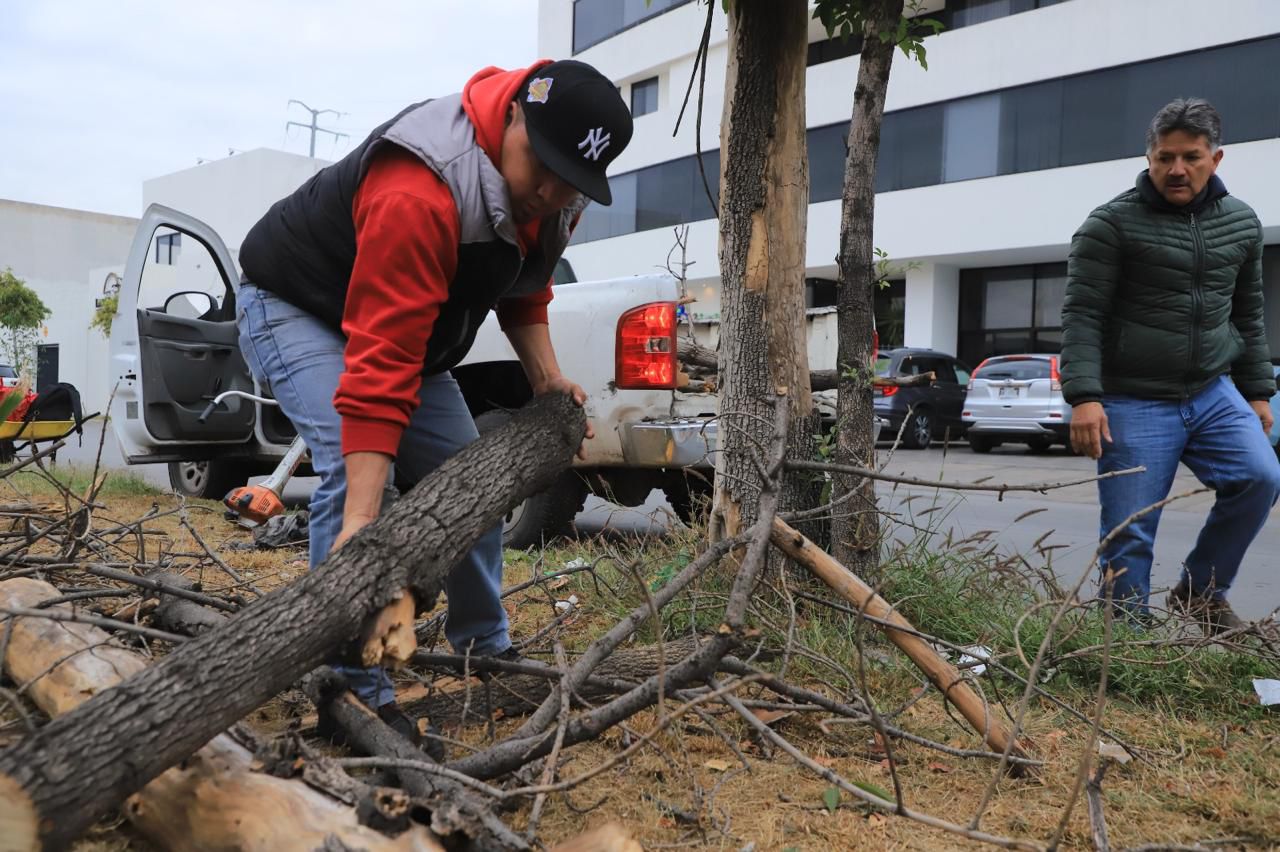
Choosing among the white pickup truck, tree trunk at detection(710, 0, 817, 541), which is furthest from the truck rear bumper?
tree trunk at detection(710, 0, 817, 541)

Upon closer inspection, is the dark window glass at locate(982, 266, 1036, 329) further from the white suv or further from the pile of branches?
the pile of branches

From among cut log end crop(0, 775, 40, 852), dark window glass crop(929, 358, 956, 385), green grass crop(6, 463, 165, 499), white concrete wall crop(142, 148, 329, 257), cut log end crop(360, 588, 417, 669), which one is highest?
white concrete wall crop(142, 148, 329, 257)

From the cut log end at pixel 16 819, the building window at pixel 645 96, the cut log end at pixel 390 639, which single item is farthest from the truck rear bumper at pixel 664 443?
the building window at pixel 645 96

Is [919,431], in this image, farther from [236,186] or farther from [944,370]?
[236,186]

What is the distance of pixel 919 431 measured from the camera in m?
15.6

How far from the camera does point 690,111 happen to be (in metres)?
24.1

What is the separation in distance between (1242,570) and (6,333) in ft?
123

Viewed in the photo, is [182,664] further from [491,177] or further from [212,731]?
[491,177]

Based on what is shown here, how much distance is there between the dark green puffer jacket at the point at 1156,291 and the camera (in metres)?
3.43

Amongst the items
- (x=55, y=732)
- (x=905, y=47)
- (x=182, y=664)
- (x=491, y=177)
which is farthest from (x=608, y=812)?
(x=905, y=47)

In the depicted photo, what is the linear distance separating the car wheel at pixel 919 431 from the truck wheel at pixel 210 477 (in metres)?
10.6

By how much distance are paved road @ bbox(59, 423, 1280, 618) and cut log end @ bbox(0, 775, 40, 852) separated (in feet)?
7.85

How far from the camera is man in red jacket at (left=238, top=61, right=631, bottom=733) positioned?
7.00 ft

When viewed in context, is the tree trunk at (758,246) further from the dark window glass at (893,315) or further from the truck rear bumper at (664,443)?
the dark window glass at (893,315)
